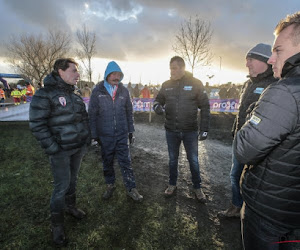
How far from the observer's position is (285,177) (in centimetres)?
123

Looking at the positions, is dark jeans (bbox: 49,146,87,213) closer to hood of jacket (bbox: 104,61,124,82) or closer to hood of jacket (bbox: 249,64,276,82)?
hood of jacket (bbox: 104,61,124,82)

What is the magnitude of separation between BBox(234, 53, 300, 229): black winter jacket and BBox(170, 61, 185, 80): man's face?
2.16 metres

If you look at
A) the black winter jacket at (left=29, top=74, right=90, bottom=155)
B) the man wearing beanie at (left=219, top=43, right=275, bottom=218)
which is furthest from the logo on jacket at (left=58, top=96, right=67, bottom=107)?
the man wearing beanie at (left=219, top=43, right=275, bottom=218)

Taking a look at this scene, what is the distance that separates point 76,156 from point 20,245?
1.35m

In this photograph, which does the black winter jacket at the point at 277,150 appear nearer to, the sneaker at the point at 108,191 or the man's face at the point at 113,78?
the man's face at the point at 113,78

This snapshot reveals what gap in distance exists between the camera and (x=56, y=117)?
2490mm

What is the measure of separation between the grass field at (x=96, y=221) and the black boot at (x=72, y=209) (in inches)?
3.5

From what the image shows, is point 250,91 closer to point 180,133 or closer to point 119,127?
point 180,133

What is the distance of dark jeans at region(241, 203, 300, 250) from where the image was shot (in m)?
1.29

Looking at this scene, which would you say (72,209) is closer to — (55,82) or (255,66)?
(55,82)

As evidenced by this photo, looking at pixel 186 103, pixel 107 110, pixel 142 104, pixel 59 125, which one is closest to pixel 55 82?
pixel 59 125

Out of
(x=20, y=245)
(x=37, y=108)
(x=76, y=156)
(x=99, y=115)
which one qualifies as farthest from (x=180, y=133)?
(x=20, y=245)

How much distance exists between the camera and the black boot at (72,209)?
9.83 ft

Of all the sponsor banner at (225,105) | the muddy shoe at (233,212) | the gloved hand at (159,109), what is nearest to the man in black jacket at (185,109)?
the gloved hand at (159,109)
